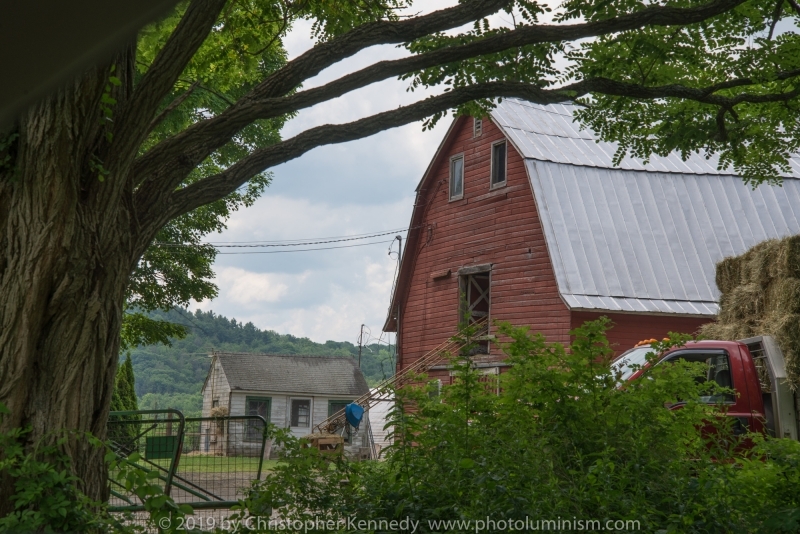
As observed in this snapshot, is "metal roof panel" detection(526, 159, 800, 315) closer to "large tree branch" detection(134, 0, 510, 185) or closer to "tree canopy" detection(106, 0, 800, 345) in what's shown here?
"tree canopy" detection(106, 0, 800, 345)

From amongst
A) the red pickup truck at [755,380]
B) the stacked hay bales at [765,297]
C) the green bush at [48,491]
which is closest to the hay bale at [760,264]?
the stacked hay bales at [765,297]

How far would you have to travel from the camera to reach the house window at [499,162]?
71.9ft

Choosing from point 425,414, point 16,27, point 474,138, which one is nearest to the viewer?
point 16,27

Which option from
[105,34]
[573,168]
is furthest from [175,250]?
[105,34]

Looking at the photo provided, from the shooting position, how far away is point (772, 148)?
10258 mm

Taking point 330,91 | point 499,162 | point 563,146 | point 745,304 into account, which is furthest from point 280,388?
point 330,91

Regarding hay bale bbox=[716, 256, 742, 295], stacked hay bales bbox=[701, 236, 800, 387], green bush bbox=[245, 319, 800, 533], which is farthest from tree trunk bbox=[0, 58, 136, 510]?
hay bale bbox=[716, 256, 742, 295]

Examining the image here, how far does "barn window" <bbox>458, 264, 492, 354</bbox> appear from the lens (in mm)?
21562

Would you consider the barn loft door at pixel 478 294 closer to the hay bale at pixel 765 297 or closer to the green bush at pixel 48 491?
the hay bale at pixel 765 297

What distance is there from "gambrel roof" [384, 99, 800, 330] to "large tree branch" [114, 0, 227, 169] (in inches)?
535

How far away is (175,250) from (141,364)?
81.8 meters

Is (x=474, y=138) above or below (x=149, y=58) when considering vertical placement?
above

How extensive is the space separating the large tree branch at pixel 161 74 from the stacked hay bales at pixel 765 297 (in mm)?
7635

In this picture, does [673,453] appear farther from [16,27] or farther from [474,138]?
[474,138]
